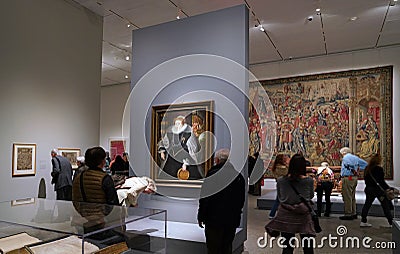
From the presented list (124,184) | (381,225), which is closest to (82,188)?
(124,184)

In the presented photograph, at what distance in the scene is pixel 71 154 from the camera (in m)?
7.56

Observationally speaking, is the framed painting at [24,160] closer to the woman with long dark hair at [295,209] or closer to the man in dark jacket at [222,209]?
the man in dark jacket at [222,209]

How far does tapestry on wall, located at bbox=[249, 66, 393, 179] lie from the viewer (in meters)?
10.2

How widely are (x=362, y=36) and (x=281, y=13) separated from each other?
3114 millimetres

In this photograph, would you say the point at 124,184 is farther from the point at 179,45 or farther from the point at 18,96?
the point at 18,96

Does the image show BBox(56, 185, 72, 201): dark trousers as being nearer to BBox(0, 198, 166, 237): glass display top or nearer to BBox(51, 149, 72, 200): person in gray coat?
BBox(51, 149, 72, 200): person in gray coat

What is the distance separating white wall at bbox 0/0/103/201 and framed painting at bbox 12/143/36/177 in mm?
100

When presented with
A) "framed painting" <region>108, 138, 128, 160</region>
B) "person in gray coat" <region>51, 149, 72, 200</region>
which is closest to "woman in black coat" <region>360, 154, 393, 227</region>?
"person in gray coat" <region>51, 149, 72, 200</region>

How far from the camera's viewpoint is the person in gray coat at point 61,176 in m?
→ 6.77

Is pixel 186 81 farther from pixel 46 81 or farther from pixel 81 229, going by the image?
pixel 81 229

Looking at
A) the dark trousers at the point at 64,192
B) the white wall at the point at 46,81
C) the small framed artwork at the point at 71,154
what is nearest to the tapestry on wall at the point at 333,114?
the white wall at the point at 46,81

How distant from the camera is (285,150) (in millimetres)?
11633

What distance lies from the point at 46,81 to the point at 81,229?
19.7 feet

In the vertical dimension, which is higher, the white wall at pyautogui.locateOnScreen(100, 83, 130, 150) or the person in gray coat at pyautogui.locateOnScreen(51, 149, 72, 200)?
the white wall at pyautogui.locateOnScreen(100, 83, 130, 150)
